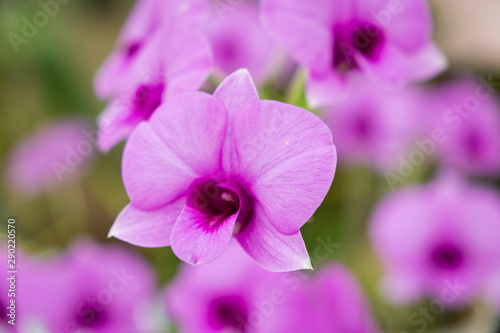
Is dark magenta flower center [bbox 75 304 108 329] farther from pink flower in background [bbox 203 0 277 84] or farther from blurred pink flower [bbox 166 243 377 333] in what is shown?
pink flower in background [bbox 203 0 277 84]

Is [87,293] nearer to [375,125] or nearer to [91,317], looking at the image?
[91,317]

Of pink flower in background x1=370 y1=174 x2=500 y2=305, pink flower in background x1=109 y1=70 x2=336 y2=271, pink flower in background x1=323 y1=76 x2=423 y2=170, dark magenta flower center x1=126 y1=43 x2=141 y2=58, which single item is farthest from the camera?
pink flower in background x1=323 y1=76 x2=423 y2=170

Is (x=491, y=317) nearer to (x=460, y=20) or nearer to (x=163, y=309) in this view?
(x=163, y=309)

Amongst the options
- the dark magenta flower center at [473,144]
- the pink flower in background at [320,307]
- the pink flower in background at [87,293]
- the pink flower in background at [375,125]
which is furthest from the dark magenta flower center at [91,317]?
the dark magenta flower center at [473,144]

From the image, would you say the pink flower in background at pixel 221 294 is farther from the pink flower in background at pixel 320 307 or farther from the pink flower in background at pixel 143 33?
the pink flower in background at pixel 143 33

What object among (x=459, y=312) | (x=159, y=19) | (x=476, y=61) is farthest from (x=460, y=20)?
(x=159, y=19)

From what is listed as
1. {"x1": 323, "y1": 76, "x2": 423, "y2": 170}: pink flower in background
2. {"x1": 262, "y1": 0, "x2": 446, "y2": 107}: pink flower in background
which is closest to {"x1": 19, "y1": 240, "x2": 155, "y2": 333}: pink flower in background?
{"x1": 262, "y1": 0, "x2": 446, "y2": 107}: pink flower in background
